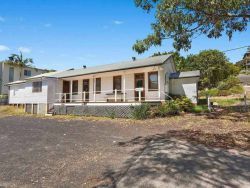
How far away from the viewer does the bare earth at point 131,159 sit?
5.14 metres

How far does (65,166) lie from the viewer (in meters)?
6.29

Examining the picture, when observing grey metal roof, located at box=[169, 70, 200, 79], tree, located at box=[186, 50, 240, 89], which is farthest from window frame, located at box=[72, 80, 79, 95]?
tree, located at box=[186, 50, 240, 89]

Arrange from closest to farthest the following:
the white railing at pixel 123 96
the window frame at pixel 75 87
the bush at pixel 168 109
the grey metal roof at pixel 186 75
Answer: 1. the bush at pixel 168 109
2. the white railing at pixel 123 96
3. the grey metal roof at pixel 186 75
4. the window frame at pixel 75 87

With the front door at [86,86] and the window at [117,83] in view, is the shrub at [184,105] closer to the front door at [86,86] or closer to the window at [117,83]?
the window at [117,83]

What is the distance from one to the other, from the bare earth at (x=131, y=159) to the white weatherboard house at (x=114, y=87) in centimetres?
749

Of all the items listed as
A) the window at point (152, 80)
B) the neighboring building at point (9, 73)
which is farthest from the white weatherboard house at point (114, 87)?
the neighboring building at point (9, 73)

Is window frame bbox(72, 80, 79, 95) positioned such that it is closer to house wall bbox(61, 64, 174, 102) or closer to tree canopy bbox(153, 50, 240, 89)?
house wall bbox(61, 64, 174, 102)

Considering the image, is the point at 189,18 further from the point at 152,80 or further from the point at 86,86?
the point at 86,86

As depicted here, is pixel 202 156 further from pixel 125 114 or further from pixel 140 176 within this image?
pixel 125 114

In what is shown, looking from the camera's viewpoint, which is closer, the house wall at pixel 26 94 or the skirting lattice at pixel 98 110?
the skirting lattice at pixel 98 110

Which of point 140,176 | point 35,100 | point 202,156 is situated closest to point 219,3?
point 202,156

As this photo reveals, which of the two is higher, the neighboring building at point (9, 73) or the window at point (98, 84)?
the neighboring building at point (9, 73)

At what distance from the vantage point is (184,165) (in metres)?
5.91

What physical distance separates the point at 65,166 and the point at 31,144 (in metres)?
3.46
